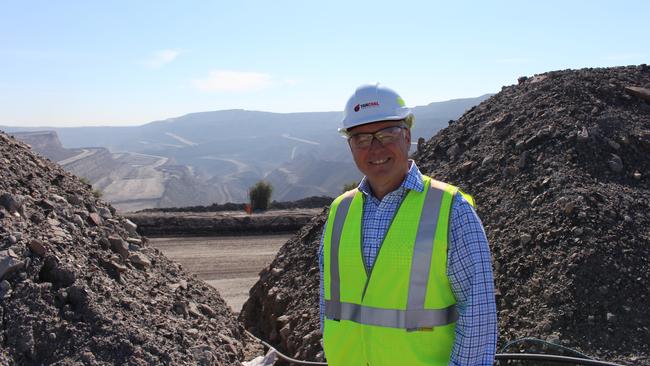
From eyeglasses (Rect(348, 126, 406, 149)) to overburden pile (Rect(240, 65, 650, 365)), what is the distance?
3266 millimetres

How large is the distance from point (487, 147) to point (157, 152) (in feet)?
595

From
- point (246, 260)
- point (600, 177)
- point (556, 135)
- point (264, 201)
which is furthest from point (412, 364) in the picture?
point (264, 201)

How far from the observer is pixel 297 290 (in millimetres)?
8266

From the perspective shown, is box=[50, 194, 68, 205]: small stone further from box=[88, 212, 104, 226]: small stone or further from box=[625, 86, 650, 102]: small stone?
box=[625, 86, 650, 102]: small stone

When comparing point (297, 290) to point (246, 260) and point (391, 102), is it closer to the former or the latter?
point (391, 102)

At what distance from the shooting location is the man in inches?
101

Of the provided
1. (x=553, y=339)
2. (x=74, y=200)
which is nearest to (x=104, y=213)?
(x=74, y=200)

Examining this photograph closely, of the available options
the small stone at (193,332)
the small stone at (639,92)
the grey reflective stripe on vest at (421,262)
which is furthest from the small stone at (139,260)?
the small stone at (639,92)

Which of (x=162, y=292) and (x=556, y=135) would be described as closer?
(x=162, y=292)

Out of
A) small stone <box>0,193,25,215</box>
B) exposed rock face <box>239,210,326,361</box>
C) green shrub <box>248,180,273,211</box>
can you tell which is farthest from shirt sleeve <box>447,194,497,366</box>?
green shrub <box>248,180,273,211</box>

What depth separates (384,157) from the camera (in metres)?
2.83

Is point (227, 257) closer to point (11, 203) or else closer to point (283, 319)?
point (283, 319)

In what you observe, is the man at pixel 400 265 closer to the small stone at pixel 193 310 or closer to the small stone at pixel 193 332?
the small stone at pixel 193 332

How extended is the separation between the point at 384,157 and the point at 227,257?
1469cm
